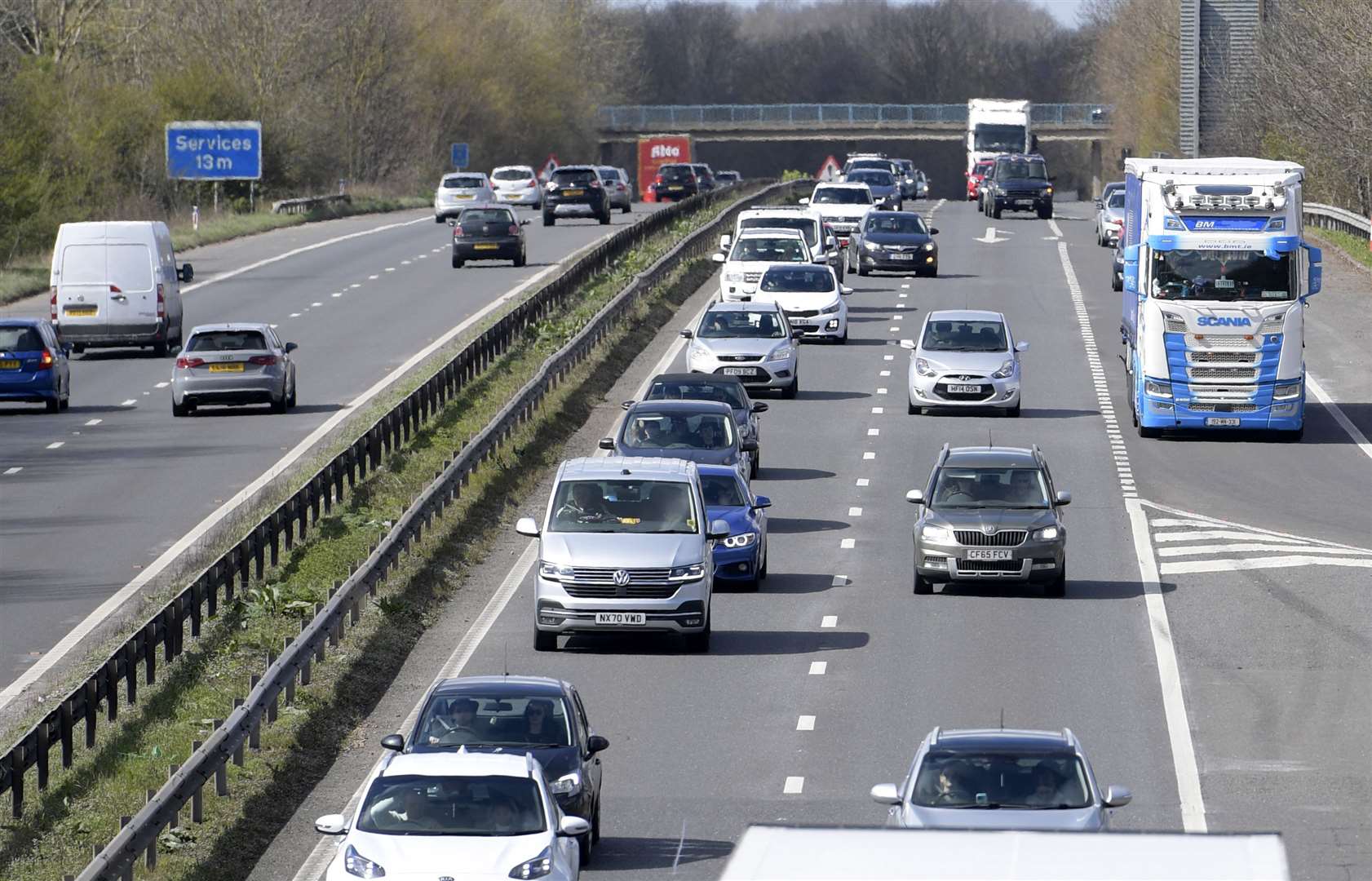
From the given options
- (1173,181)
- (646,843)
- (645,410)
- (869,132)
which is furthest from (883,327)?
(869,132)

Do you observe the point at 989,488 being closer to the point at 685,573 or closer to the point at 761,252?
the point at 685,573

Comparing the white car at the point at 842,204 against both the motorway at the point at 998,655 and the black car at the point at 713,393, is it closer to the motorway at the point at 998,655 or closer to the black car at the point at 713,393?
the motorway at the point at 998,655

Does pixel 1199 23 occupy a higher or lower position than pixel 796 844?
higher

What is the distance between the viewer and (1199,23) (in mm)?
67500

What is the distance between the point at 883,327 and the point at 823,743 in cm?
3017

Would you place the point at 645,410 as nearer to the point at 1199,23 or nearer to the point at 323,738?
the point at 323,738

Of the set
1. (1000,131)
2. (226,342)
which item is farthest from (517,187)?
(226,342)

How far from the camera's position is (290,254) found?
6581cm

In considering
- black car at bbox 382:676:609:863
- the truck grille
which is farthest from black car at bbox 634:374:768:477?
black car at bbox 382:676:609:863

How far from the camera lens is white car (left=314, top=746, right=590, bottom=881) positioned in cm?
1255

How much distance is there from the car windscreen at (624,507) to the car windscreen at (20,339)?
16.2 meters

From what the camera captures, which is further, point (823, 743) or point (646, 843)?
point (823, 743)

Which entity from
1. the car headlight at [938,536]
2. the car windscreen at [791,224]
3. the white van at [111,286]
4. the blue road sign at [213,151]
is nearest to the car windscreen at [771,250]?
the car windscreen at [791,224]

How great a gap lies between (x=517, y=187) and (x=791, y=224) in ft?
100
